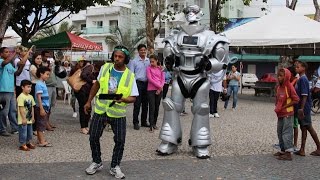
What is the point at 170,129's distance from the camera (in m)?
7.09

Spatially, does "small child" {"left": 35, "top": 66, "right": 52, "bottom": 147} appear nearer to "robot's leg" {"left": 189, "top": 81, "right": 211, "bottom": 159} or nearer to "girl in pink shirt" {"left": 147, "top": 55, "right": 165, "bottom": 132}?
"girl in pink shirt" {"left": 147, "top": 55, "right": 165, "bottom": 132}

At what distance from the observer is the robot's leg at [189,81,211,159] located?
274 inches

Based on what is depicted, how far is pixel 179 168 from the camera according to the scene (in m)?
6.26

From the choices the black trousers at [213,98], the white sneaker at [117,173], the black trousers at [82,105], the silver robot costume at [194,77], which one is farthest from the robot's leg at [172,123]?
the black trousers at [213,98]

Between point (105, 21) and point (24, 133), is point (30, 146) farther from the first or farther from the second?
point (105, 21)

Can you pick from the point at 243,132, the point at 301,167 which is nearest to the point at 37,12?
the point at 243,132

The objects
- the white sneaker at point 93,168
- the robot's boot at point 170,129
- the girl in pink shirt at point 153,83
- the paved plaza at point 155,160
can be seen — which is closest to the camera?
the white sneaker at point 93,168

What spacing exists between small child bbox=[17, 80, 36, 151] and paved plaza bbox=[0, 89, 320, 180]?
23cm

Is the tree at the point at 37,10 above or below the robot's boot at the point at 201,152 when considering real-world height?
above

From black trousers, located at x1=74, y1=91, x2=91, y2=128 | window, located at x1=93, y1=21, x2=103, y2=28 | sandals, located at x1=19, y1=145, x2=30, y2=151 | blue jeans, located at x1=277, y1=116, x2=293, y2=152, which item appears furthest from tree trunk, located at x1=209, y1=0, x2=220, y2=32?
window, located at x1=93, y1=21, x2=103, y2=28

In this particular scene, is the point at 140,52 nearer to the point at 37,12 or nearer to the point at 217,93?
the point at 217,93

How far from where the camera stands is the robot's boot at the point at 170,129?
703 cm

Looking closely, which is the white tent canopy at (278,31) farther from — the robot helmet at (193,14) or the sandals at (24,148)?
the sandals at (24,148)

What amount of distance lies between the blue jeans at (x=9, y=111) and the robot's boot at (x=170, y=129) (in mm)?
2997
